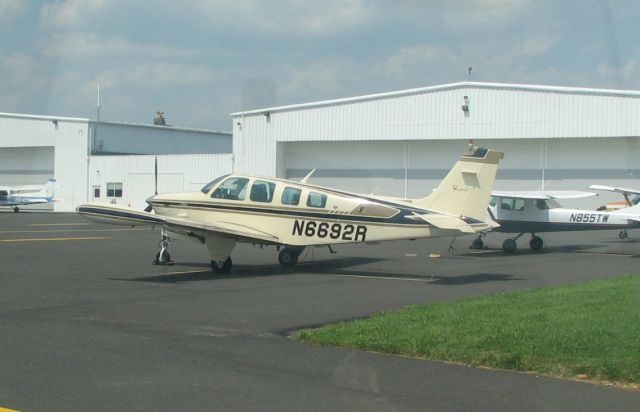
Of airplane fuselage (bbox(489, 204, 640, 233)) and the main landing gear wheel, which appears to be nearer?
the main landing gear wheel

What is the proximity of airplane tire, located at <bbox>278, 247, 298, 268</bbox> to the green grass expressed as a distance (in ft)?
23.7

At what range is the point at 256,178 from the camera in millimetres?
18328

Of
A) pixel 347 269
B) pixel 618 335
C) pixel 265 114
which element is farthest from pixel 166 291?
pixel 265 114

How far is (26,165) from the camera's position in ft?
205

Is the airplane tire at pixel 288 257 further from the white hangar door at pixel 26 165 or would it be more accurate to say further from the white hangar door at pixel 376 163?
the white hangar door at pixel 26 165

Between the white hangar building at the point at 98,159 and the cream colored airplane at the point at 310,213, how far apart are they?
3082 centimetres

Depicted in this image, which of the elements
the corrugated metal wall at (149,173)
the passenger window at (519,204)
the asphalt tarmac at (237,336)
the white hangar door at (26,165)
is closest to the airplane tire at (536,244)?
the passenger window at (519,204)

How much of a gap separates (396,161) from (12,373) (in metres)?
36.6

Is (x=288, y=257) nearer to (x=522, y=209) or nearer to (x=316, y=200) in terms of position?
(x=316, y=200)

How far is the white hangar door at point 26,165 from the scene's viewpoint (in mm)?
60625

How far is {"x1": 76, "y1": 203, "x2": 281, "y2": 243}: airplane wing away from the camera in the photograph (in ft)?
53.2

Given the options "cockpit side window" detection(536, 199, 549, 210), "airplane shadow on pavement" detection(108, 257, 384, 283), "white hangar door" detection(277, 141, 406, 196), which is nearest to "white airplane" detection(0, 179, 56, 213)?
"white hangar door" detection(277, 141, 406, 196)

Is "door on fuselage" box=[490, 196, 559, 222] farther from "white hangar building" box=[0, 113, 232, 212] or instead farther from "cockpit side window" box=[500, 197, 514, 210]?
"white hangar building" box=[0, 113, 232, 212]

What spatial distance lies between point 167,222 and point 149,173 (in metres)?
37.3
